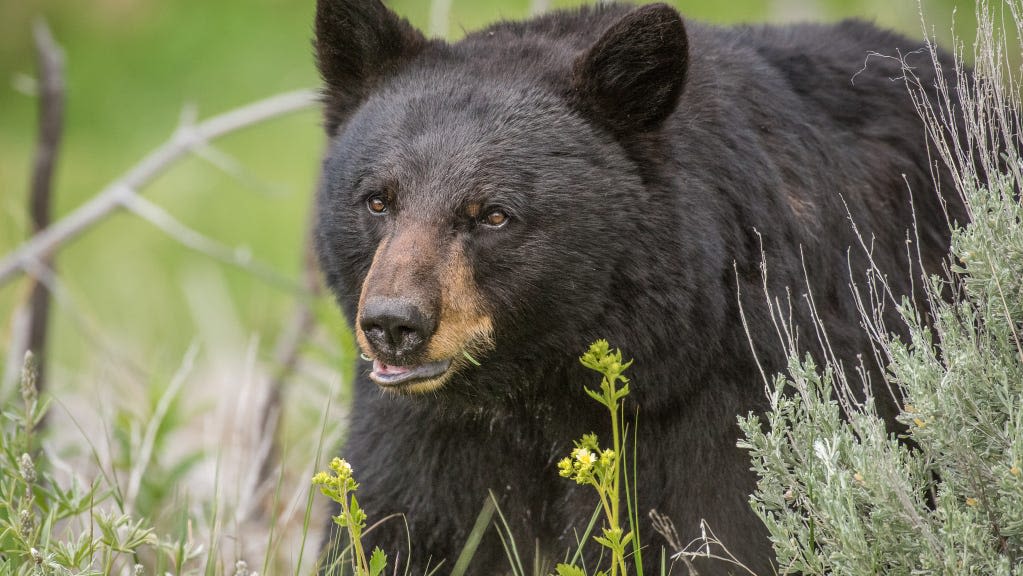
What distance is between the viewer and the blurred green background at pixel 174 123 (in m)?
12.1

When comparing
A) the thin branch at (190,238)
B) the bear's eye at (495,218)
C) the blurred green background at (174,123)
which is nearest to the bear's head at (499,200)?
the bear's eye at (495,218)

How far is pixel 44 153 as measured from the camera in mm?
5848

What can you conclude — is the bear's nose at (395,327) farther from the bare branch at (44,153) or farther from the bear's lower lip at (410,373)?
the bare branch at (44,153)

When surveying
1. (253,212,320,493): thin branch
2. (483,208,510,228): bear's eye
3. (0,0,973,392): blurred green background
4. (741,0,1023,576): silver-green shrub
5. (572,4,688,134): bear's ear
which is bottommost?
(0,0,973,392): blurred green background

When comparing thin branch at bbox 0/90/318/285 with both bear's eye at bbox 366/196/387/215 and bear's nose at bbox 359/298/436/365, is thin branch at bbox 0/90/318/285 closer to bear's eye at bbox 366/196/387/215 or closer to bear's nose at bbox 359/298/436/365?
bear's eye at bbox 366/196/387/215

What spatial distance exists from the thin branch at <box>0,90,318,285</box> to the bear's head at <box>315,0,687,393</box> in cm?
201

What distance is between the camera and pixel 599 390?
11.1 ft

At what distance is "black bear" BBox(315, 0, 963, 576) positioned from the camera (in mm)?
3275

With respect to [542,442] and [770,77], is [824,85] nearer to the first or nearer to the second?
[770,77]

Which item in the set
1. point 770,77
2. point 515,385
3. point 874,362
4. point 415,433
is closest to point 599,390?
point 515,385

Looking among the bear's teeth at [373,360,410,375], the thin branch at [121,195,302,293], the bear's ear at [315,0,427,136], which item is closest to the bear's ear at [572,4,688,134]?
the bear's ear at [315,0,427,136]

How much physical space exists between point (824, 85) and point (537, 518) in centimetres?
142

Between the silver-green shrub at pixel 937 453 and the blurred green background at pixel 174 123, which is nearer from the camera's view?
the silver-green shrub at pixel 937 453

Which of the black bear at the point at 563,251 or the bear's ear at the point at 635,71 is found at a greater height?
the bear's ear at the point at 635,71
